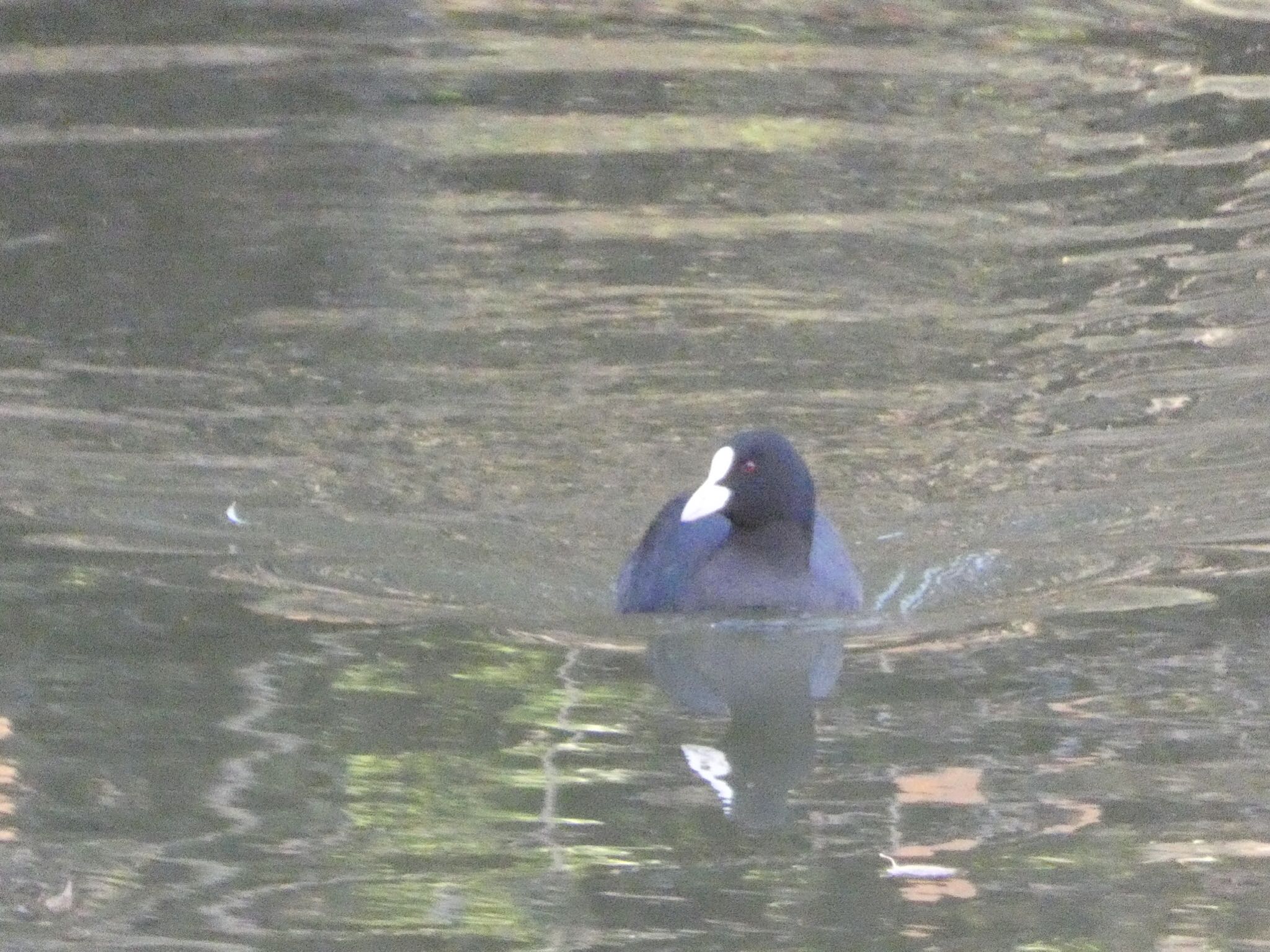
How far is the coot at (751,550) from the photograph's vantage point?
28.1 ft

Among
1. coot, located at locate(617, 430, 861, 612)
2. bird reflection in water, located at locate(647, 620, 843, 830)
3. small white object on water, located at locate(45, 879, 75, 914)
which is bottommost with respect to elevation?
small white object on water, located at locate(45, 879, 75, 914)

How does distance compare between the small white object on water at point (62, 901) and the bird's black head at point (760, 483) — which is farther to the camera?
the bird's black head at point (760, 483)

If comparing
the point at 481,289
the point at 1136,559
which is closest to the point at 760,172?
the point at 481,289

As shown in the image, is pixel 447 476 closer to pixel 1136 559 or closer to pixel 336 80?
pixel 1136 559

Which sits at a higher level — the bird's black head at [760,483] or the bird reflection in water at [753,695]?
the bird's black head at [760,483]

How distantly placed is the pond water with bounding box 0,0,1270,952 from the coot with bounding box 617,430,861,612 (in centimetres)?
11

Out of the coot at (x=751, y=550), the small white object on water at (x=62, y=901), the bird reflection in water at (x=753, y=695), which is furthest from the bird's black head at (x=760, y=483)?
the small white object on water at (x=62, y=901)

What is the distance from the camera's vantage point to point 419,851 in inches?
254

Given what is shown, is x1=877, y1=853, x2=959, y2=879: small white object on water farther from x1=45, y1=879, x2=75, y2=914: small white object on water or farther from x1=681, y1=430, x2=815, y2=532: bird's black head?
x1=681, y1=430, x2=815, y2=532: bird's black head

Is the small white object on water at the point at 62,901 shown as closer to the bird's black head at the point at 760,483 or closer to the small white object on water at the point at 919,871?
the small white object on water at the point at 919,871

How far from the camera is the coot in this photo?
858cm

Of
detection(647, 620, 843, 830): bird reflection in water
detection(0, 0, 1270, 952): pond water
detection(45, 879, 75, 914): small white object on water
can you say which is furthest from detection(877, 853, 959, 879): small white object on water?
detection(45, 879, 75, 914): small white object on water

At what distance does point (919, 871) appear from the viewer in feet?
20.9

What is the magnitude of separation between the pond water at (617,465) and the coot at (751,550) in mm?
109
